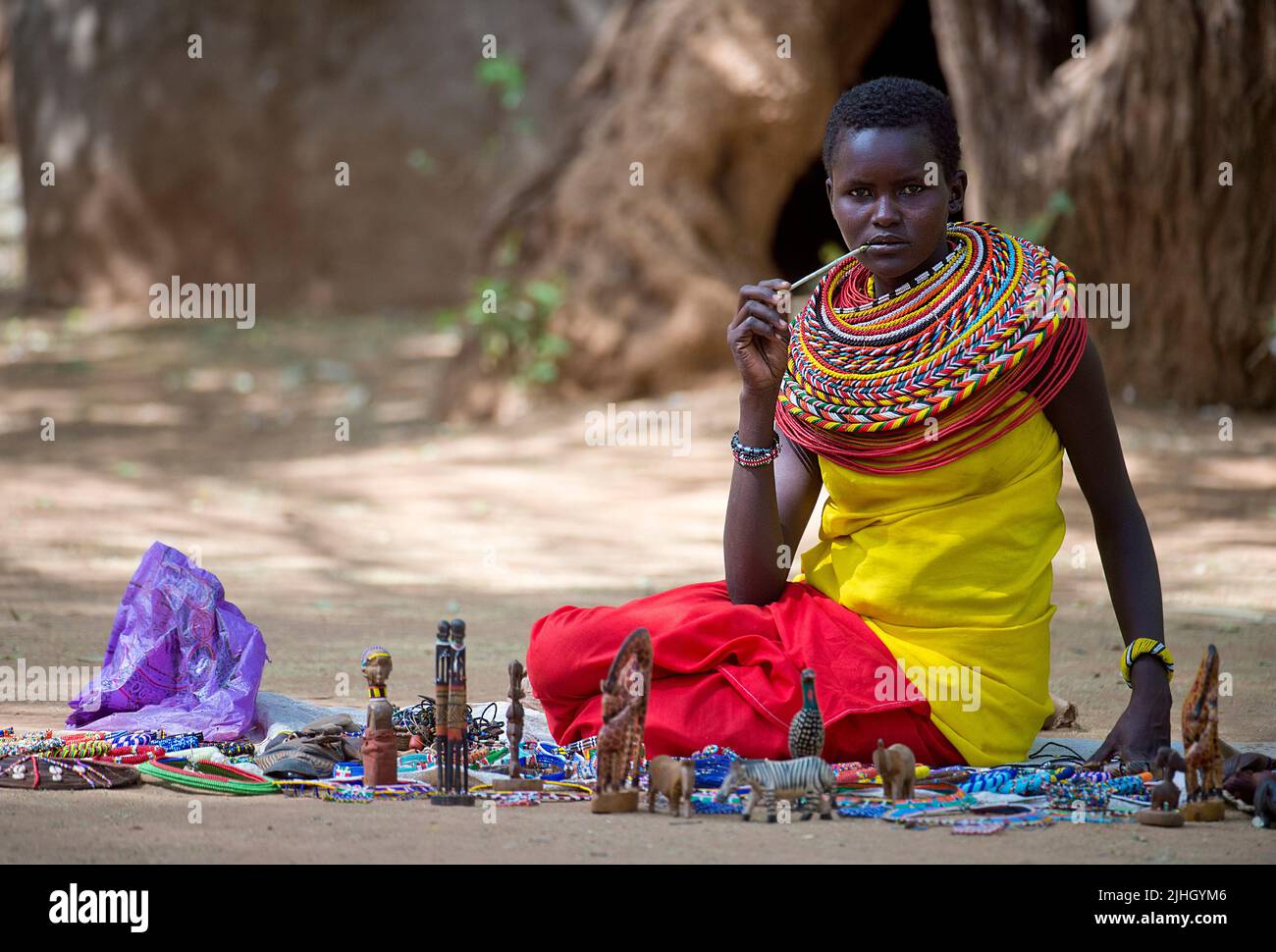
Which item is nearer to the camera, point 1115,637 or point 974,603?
point 974,603

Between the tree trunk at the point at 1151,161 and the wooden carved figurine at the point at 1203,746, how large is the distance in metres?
7.04

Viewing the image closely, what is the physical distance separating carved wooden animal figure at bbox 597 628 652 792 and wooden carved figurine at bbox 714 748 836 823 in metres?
0.24

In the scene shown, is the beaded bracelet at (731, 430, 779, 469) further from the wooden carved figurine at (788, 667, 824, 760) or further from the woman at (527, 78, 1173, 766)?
the wooden carved figurine at (788, 667, 824, 760)

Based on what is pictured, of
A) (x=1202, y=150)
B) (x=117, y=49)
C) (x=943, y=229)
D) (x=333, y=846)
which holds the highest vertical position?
(x=117, y=49)

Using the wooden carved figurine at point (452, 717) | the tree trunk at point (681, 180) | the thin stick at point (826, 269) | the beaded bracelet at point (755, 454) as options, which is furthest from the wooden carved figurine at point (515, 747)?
the tree trunk at point (681, 180)

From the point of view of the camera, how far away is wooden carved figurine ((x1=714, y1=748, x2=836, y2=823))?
3.82 metres

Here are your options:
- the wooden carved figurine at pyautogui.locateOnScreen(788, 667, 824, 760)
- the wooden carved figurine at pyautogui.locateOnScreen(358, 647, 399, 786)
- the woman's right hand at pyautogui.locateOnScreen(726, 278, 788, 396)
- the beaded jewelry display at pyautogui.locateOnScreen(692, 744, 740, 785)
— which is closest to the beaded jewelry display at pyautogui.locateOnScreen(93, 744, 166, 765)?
the wooden carved figurine at pyautogui.locateOnScreen(358, 647, 399, 786)

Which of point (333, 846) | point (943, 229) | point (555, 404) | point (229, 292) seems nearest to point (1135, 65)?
point (555, 404)

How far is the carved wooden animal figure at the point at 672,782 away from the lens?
3.80 metres

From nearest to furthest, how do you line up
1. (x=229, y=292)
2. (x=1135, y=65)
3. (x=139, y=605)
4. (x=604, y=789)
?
(x=604, y=789), (x=139, y=605), (x=1135, y=65), (x=229, y=292)

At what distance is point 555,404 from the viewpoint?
1200 centimetres

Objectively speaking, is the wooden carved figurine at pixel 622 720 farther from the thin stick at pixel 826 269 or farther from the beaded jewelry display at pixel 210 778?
the thin stick at pixel 826 269

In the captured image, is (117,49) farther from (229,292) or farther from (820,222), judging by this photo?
(820,222)

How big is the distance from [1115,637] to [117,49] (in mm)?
12430
